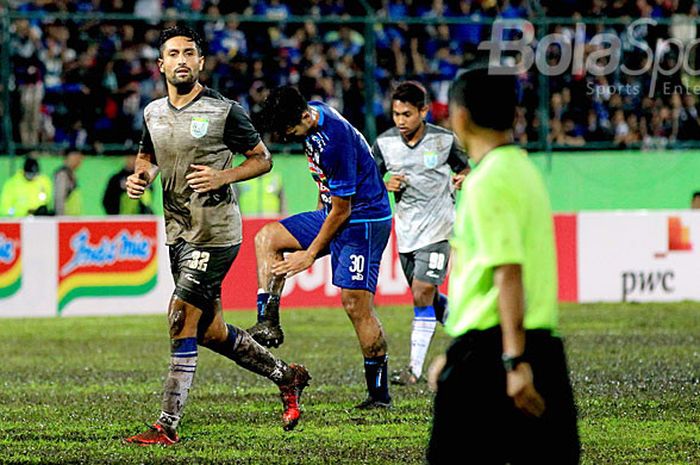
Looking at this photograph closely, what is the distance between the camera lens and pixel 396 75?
70.8ft

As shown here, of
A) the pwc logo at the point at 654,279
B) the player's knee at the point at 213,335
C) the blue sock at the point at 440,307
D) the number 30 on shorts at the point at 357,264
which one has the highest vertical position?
the number 30 on shorts at the point at 357,264

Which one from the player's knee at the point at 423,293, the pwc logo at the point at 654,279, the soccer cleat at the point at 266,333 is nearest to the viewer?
the soccer cleat at the point at 266,333

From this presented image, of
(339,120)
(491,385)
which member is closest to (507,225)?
(491,385)

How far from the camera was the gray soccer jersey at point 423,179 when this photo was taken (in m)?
12.0

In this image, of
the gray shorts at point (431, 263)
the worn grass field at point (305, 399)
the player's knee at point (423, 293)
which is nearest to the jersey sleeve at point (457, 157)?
the gray shorts at point (431, 263)

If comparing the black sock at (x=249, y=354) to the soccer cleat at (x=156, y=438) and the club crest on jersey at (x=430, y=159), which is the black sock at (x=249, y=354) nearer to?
the soccer cleat at (x=156, y=438)

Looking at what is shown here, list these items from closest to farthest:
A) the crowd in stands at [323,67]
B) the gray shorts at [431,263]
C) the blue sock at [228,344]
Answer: the blue sock at [228,344] < the gray shorts at [431,263] < the crowd in stands at [323,67]

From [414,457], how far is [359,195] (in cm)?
218

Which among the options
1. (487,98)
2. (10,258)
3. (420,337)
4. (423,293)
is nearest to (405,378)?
(420,337)

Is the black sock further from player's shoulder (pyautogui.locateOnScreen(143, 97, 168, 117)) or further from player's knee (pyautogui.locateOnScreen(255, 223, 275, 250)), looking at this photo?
player's shoulder (pyautogui.locateOnScreen(143, 97, 168, 117))

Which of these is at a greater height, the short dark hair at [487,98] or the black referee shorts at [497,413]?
the short dark hair at [487,98]

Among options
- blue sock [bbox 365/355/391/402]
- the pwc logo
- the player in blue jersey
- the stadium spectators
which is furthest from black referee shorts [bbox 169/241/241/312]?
the pwc logo

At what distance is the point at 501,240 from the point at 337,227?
4284 millimetres

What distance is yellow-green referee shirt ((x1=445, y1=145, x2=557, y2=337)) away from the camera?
184 inches
